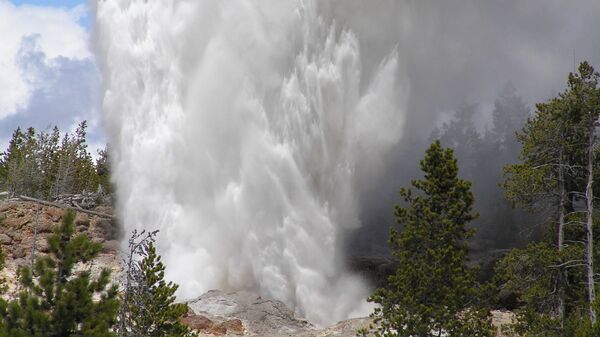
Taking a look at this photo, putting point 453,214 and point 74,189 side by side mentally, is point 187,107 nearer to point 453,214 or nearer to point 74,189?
point 453,214

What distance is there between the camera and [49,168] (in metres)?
68.5

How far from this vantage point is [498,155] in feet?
186

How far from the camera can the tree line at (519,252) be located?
655 inches

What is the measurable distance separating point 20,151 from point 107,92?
143ft

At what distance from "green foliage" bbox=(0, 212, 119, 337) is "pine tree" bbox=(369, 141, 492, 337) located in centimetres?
726

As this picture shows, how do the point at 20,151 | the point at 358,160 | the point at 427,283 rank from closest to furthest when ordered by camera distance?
the point at 427,283
the point at 358,160
the point at 20,151

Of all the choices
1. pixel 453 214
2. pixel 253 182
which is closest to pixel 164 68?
pixel 253 182

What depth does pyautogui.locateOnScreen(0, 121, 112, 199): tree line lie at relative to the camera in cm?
5878

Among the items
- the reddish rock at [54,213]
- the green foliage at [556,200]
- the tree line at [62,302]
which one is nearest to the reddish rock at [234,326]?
the tree line at [62,302]

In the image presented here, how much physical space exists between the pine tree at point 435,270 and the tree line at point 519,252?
0.03 meters

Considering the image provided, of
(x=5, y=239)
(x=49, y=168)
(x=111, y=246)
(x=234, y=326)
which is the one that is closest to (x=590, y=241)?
(x=234, y=326)

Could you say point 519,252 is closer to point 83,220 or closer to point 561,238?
point 561,238

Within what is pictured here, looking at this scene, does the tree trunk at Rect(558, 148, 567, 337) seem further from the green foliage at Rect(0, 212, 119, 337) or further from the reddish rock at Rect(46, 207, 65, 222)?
the reddish rock at Rect(46, 207, 65, 222)

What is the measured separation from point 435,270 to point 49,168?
198 ft
